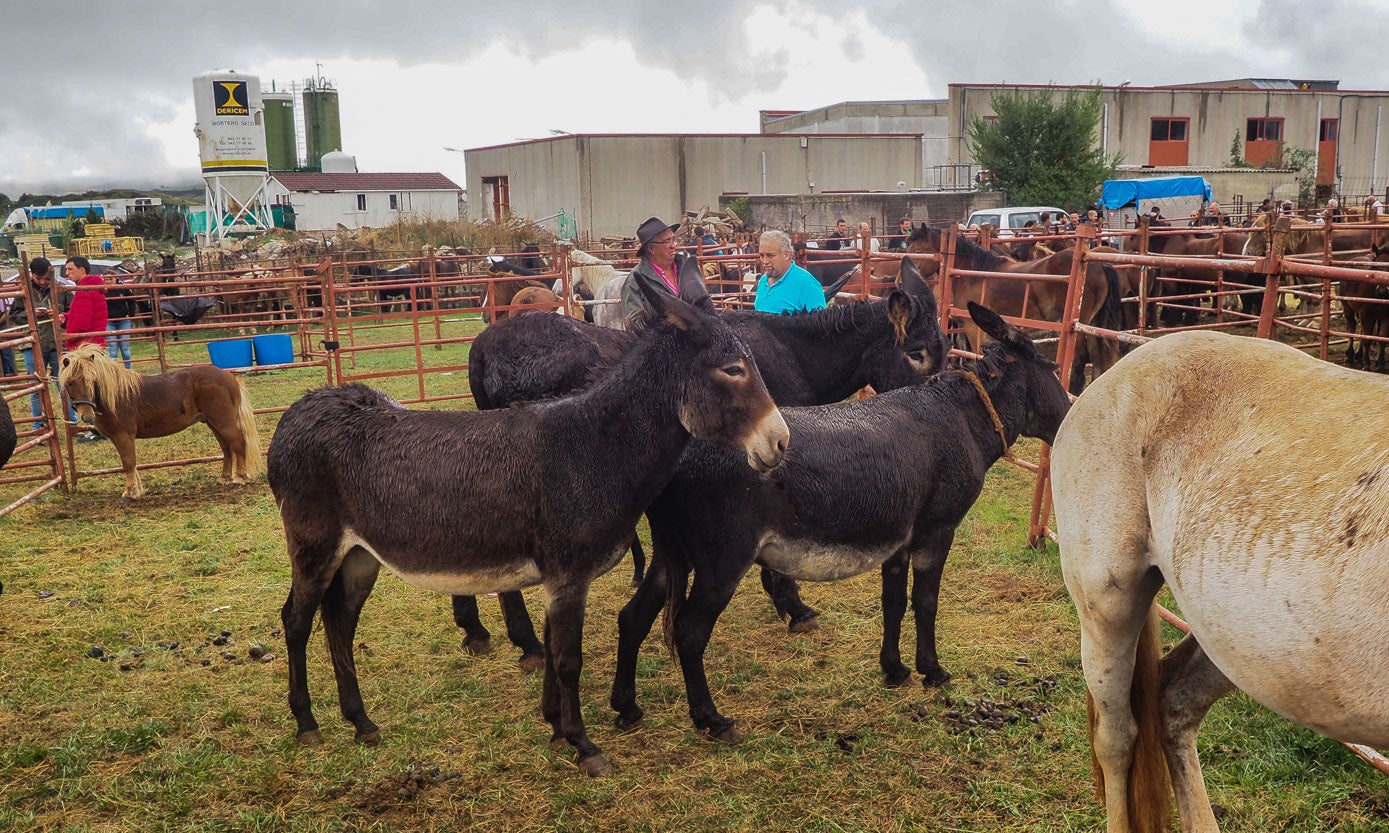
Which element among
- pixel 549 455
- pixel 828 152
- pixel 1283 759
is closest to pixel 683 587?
pixel 549 455

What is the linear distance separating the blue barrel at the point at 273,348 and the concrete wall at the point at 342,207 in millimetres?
41469

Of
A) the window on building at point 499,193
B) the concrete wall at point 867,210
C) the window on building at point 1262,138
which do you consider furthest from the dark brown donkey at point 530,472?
the window on building at point 1262,138

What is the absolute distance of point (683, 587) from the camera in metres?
4.17

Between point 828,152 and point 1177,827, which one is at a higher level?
point 828,152

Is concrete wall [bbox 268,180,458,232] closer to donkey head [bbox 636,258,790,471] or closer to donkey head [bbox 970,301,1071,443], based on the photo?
donkey head [bbox 970,301,1071,443]

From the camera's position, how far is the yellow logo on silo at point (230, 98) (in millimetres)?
45844

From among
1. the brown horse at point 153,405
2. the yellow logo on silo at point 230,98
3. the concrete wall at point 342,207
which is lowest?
the brown horse at point 153,405

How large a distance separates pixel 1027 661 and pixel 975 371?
54.6 inches

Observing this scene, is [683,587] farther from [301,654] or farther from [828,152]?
[828,152]

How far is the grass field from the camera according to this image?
11.4ft

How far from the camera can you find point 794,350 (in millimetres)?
5738

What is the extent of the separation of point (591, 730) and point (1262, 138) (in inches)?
2010

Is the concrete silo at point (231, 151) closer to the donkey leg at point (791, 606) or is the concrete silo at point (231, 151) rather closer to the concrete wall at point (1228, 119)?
the concrete wall at point (1228, 119)

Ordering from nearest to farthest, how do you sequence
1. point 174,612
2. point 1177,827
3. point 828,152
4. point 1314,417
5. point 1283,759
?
point 1314,417 < point 1177,827 < point 1283,759 < point 174,612 < point 828,152
